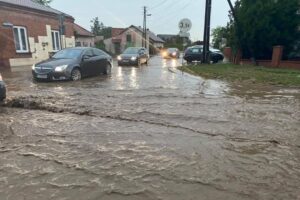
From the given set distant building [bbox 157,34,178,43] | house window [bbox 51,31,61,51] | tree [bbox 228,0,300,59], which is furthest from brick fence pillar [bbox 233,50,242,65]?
distant building [bbox 157,34,178,43]

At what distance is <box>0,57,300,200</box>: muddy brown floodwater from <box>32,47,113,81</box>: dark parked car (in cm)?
374

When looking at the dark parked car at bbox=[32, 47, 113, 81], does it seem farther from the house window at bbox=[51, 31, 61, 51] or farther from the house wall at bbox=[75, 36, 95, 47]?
the house wall at bbox=[75, 36, 95, 47]

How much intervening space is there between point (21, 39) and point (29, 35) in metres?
0.79

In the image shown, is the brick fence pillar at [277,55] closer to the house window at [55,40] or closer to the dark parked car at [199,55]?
the dark parked car at [199,55]

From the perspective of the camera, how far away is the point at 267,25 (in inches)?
755

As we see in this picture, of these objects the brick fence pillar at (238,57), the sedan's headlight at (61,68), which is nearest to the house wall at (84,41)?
the brick fence pillar at (238,57)

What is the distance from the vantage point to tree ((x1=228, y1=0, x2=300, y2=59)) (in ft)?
62.4

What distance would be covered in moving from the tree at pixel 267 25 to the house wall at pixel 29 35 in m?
14.9

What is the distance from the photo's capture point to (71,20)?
2850 cm

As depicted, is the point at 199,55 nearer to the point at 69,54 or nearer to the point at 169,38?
the point at 69,54

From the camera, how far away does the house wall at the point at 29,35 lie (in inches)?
768

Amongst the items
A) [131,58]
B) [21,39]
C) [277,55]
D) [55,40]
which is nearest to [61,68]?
[131,58]

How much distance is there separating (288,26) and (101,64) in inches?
494

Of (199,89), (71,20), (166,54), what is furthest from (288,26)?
(166,54)
